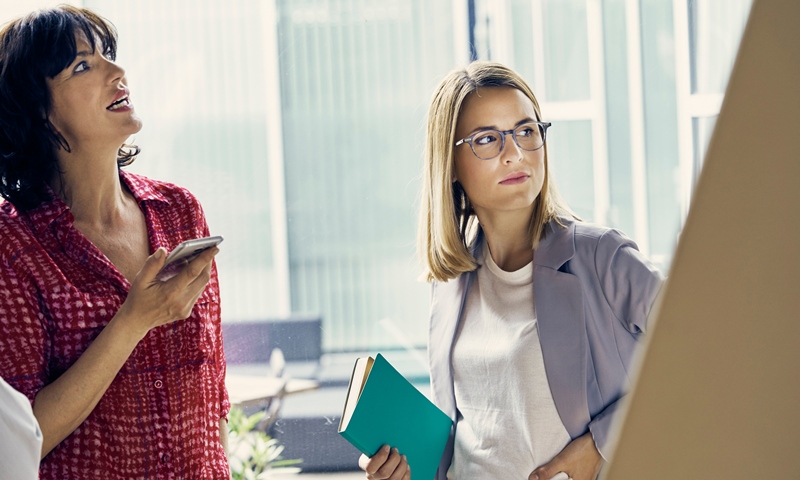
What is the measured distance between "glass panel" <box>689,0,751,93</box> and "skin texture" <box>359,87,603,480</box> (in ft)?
3.31

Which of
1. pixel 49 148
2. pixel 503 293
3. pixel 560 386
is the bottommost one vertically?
pixel 560 386

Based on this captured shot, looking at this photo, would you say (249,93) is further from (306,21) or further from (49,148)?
(49,148)

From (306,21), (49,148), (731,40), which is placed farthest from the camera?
(306,21)

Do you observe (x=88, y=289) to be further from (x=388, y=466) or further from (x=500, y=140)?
(x=500, y=140)

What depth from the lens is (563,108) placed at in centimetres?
230

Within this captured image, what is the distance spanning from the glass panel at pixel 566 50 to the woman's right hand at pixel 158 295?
138cm

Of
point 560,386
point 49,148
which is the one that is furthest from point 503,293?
point 49,148

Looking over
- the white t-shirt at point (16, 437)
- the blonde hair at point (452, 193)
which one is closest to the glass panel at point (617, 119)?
the blonde hair at point (452, 193)

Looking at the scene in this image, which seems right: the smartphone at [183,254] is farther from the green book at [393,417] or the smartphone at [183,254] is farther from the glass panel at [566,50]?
the glass panel at [566,50]

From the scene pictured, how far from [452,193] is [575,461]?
0.61 meters

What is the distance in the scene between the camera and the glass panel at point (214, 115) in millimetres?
2373

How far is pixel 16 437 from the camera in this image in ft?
2.37

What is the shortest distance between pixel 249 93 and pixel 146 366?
1.22 meters

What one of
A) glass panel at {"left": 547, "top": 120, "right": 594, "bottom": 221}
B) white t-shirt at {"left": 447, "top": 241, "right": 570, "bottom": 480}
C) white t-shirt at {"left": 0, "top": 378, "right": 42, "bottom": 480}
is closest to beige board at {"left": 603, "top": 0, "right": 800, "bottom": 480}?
white t-shirt at {"left": 0, "top": 378, "right": 42, "bottom": 480}
